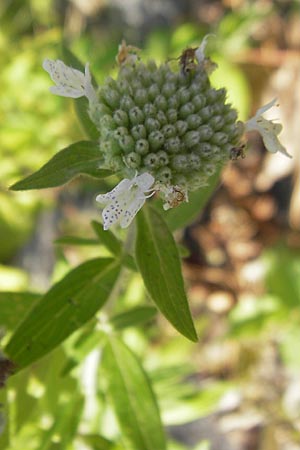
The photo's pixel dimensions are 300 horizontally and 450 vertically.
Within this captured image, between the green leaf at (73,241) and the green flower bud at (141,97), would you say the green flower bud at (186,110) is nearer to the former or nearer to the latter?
the green flower bud at (141,97)

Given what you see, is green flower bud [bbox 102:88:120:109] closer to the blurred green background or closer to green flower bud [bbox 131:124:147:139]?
green flower bud [bbox 131:124:147:139]

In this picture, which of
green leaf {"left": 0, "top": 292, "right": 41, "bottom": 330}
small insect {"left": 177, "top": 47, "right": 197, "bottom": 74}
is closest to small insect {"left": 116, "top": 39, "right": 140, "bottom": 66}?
small insect {"left": 177, "top": 47, "right": 197, "bottom": 74}

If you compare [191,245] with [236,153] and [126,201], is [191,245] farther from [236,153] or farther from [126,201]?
[126,201]

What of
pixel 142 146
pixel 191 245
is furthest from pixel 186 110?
pixel 191 245

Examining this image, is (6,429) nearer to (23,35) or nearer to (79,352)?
(79,352)

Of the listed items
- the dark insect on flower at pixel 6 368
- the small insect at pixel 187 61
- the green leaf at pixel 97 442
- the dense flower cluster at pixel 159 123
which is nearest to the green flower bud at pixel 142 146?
the dense flower cluster at pixel 159 123

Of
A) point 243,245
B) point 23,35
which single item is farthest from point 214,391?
point 23,35
